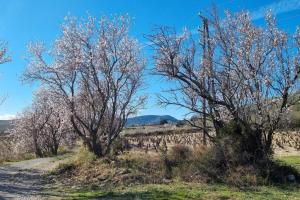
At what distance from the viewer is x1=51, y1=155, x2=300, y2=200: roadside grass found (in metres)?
15.4

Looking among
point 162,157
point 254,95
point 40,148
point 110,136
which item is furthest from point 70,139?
point 254,95

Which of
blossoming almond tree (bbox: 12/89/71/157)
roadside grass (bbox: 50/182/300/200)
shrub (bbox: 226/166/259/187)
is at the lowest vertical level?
roadside grass (bbox: 50/182/300/200)

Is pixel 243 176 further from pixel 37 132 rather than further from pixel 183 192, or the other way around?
pixel 37 132

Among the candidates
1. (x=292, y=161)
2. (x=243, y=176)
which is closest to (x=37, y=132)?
(x=292, y=161)

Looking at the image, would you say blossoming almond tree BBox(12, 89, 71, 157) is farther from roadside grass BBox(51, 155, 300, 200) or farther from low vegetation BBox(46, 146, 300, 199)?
roadside grass BBox(51, 155, 300, 200)

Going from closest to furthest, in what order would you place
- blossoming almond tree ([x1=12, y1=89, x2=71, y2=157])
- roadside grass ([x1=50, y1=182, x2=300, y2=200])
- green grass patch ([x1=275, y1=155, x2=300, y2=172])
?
roadside grass ([x1=50, y1=182, x2=300, y2=200]) → green grass patch ([x1=275, y1=155, x2=300, y2=172]) → blossoming almond tree ([x1=12, y1=89, x2=71, y2=157])

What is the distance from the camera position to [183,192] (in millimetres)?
16266

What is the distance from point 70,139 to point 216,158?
4140 centimetres

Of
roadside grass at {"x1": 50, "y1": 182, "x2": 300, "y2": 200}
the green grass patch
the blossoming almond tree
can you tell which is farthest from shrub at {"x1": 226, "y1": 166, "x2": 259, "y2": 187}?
the blossoming almond tree

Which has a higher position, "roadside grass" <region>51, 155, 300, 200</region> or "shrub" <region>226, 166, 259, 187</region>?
"shrub" <region>226, 166, 259, 187</region>

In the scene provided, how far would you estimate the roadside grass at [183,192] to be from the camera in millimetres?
15406

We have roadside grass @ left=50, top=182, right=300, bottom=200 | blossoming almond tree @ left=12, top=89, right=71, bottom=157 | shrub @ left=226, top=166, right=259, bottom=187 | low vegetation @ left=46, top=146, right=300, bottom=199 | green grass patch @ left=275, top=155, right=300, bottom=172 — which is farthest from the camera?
blossoming almond tree @ left=12, top=89, right=71, bottom=157

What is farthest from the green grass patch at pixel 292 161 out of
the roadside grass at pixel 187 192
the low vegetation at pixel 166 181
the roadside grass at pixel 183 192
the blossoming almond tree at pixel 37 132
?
the blossoming almond tree at pixel 37 132

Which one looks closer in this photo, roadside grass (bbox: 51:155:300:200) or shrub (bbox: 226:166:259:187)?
roadside grass (bbox: 51:155:300:200)
